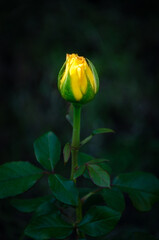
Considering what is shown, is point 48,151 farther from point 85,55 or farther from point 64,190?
point 85,55

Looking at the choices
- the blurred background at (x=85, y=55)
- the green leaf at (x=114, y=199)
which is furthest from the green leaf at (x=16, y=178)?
the blurred background at (x=85, y=55)

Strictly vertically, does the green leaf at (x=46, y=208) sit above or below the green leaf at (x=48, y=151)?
below

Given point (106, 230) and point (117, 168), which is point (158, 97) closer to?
point (117, 168)

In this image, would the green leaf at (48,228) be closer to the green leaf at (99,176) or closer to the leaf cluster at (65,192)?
the leaf cluster at (65,192)

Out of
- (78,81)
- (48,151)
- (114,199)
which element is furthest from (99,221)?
(78,81)

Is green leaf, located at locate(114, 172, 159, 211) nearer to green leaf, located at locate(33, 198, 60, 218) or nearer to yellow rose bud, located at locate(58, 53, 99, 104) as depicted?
green leaf, located at locate(33, 198, 60, 218)

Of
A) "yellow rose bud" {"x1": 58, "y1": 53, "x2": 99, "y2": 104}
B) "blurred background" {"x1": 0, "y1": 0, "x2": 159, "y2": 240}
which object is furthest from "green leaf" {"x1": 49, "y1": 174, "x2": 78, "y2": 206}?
"blurred background" {"x1": 0, "y1": 0, "x2": 159, "y2": 240}
